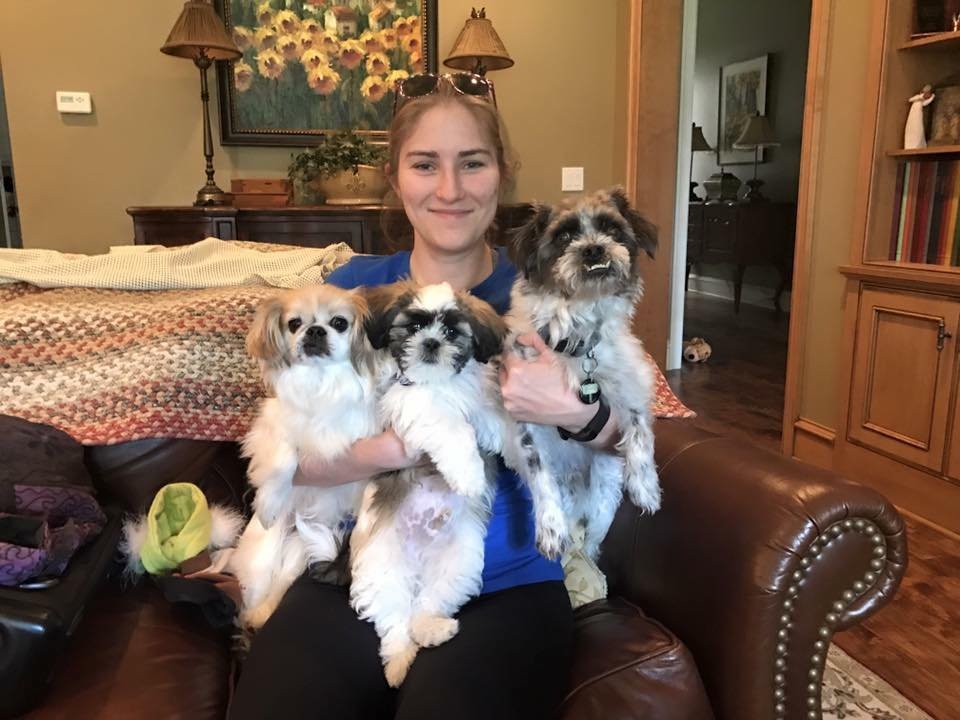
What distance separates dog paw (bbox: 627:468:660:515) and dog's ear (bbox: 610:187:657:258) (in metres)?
0.47

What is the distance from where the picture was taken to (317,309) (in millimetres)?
1518

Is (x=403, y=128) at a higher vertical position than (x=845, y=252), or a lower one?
higher

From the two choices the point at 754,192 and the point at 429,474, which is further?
the point at 754,192

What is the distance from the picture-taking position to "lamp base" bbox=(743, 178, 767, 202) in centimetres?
759

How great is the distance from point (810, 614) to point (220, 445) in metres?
1.40

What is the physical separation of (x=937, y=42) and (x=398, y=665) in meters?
3.08

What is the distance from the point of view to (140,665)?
1391 mm

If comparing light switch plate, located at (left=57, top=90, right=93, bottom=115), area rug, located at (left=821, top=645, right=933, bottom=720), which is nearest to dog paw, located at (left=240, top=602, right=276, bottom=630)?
area rug, located at (left=821, top=645, right=933, bottom=720)

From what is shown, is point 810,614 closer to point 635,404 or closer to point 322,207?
point 635,404

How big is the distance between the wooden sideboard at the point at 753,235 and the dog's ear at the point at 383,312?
20.5 ft

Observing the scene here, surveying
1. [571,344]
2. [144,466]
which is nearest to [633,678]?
[571,344]

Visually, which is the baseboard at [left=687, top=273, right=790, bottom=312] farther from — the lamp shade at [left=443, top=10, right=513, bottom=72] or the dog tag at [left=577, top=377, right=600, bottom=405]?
the dog tag at [left=577, top=377, right=600, bottom=405]

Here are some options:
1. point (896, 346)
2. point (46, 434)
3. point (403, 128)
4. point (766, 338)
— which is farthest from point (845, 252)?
→ point (766, 338)

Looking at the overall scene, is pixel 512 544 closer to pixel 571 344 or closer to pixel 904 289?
pixel 571 344
